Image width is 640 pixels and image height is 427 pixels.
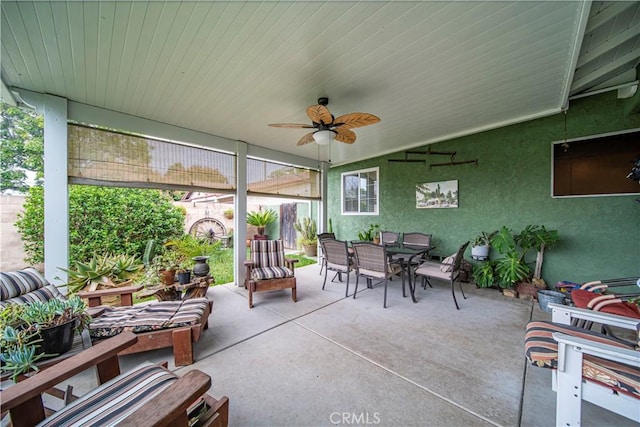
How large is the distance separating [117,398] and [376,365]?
1794mm

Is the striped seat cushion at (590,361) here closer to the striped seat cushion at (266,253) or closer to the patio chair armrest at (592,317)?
the patio chair armrest at (592,317)

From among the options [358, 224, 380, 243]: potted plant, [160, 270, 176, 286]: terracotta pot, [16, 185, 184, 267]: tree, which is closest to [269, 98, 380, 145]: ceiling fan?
[160, 270, 176, 286]: terracotta pot

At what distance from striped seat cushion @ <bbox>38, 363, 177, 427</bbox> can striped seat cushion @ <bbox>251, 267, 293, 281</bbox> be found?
202 centimetres

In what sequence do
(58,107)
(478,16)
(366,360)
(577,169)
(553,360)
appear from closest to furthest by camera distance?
(553,360), (478,16), (366,360), (58,107), (577,169)

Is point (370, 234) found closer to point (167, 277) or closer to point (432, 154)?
point (432, 154)

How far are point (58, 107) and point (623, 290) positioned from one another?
25.5ft

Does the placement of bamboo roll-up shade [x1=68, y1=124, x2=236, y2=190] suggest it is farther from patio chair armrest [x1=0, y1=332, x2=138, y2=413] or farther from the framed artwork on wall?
the framed artwork on wall

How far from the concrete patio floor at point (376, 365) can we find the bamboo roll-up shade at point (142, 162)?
2.16 m

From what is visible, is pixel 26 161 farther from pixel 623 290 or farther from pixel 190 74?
pixel 623 290

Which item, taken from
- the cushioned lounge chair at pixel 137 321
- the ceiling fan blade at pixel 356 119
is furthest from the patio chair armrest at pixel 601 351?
the cushioned lounge chair at pixel 137 321

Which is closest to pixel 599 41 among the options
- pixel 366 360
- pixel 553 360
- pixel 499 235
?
pixel 499 235

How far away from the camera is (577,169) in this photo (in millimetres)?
3312

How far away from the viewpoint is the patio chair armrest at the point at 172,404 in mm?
852

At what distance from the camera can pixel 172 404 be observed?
92cm
